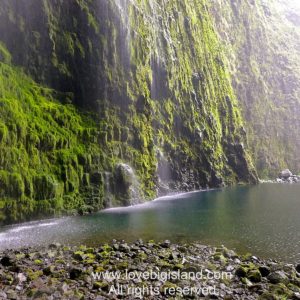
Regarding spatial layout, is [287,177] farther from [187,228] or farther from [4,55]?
[4,55]

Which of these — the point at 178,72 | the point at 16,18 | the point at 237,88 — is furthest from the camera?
the point at 237,88

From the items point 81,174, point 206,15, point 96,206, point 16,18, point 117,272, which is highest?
point 206,15

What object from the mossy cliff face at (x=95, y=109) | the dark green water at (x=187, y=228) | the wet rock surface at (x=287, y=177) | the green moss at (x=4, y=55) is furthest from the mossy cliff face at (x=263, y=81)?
the green moss at (x=4, y=55)

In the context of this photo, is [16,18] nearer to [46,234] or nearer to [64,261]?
A: [46,234]

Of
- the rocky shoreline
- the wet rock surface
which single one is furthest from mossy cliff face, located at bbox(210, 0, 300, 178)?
the rocky shoreline

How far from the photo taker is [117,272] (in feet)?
71.3

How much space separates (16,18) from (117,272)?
41091mm

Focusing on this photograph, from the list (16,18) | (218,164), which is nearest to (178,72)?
(218,164)

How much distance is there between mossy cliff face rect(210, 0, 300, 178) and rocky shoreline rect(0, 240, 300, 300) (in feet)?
326

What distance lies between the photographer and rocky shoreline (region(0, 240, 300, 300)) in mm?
18609

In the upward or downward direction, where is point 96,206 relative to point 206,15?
downward

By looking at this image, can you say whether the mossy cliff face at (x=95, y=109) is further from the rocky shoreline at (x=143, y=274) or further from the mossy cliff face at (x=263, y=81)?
the mossy cliff face at (x=263, y=81)

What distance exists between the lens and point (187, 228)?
3706 centimetres

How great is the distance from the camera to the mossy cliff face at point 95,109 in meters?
45.0
